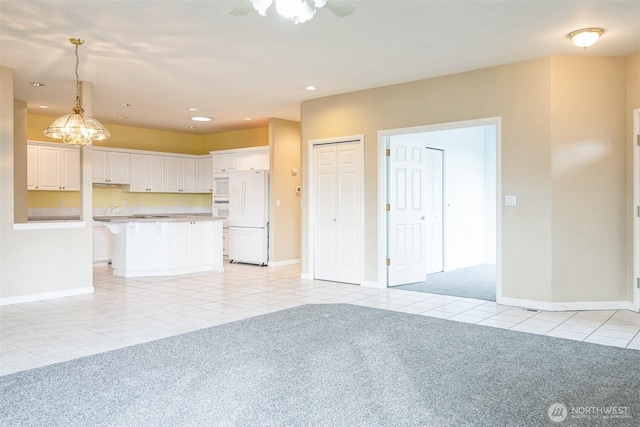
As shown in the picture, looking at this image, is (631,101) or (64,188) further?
(64,188)

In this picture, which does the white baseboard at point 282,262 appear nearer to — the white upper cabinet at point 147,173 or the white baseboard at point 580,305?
the white upper cabinet at point 147,173

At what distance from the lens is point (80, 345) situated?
3732mm

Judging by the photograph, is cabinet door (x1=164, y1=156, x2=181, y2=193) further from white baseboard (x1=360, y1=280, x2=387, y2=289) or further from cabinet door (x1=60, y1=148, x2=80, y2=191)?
white baseboard (x1=360, y1=280, x2=387, y2=289)

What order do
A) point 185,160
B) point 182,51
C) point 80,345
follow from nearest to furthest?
1. point 80,345
2. point 182,51
3. point 185,160

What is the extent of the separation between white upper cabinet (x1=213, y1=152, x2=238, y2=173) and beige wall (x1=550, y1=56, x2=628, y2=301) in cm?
615

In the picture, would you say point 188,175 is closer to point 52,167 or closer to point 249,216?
point 249,216

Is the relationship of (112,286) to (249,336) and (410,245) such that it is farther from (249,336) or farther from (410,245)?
(410,245)

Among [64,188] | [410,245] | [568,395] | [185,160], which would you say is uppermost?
[185,160]

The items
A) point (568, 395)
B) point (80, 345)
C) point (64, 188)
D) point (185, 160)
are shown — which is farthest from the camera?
point (185, 160)

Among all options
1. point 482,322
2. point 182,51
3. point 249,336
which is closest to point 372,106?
point 182,51

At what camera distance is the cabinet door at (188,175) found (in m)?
10.1

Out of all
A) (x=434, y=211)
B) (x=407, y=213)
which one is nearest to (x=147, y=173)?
(x=407, y=213)

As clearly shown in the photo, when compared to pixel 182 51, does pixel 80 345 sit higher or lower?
lower

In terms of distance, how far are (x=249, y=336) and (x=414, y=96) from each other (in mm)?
3701
